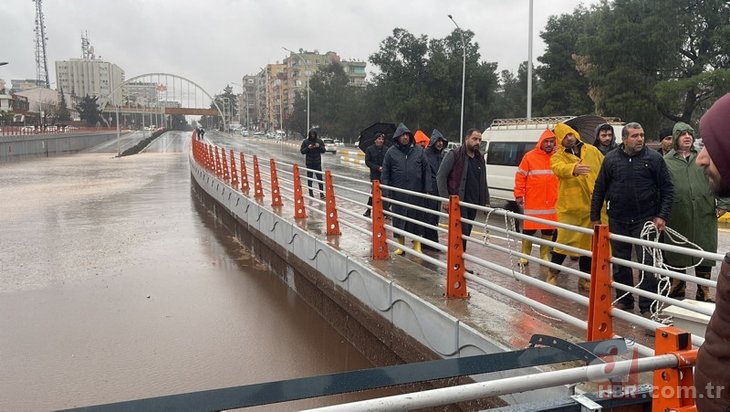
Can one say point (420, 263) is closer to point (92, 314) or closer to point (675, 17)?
point (92, 314)

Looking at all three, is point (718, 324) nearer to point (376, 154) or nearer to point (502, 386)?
point (502, 386)

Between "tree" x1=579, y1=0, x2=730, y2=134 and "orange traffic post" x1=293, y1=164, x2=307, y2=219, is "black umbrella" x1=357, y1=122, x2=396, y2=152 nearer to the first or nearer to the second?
"orange traffic post" x1=293, y1=164, x2=307, y2=219

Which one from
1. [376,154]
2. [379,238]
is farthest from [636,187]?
[376,154]

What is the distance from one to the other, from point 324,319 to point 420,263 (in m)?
1.56

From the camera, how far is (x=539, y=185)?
6.01m

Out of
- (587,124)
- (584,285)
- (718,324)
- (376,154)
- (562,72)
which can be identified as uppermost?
(562,72)

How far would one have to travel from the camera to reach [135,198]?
1844 cm

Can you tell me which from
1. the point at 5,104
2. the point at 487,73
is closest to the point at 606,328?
the point at 487,73

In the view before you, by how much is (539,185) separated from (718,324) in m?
4.63

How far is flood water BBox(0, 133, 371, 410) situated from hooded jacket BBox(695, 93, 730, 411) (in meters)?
3.64

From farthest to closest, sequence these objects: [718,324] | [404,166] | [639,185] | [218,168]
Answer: [218,168]
[404,166]
[639,185]
[718,324]

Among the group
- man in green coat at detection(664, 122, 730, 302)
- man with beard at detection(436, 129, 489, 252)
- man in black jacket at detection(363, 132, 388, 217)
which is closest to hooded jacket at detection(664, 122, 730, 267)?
man in green coat at detection(664, 122, 730, 302)

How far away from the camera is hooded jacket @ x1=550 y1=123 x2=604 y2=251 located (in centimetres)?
531

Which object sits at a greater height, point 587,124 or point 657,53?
point 657,53
